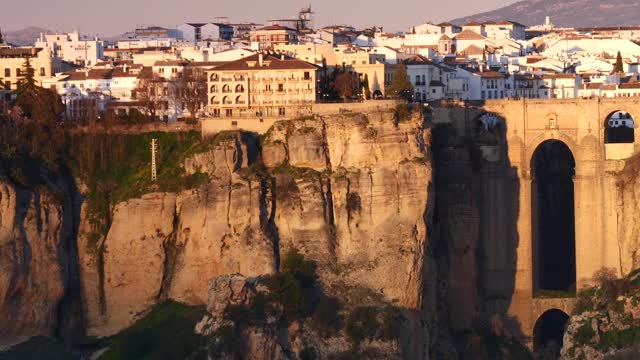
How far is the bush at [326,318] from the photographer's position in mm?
60031

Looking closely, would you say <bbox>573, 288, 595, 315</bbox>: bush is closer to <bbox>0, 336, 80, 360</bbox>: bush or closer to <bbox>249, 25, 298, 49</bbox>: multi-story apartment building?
<bbox>0, 336, 80, 360</bbox>: bush

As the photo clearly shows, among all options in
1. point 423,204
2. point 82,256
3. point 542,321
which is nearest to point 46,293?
point 82,256

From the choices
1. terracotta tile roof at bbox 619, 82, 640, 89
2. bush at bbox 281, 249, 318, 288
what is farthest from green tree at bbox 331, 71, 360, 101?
terracotta tile roof at bbox 619, 82, 640, 89

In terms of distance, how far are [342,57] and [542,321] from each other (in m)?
11.3

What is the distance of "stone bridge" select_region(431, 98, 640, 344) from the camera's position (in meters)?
67.9

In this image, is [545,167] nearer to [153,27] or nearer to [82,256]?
[82,256]

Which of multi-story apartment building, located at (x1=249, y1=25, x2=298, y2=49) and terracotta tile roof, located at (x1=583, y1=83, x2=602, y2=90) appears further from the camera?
terracotta tile roof, located at (x1=583, y1=83, x2=602, y2=90)

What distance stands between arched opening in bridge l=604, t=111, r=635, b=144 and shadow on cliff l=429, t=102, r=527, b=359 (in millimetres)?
4062

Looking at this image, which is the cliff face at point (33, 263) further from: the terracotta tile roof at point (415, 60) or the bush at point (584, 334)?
the terracotta tile roof at point (415, 60)

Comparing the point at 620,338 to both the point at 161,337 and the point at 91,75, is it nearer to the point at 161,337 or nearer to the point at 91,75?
the point at 161,337

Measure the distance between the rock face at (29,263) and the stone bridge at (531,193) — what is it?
13756 mm

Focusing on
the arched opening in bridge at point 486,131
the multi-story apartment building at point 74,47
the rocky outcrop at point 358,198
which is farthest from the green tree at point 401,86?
the multi-story apartment building at point 74,47

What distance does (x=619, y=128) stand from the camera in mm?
73438

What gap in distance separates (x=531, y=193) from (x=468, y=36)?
2538 centimetres
